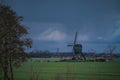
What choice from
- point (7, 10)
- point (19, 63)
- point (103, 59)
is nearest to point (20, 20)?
point (7, 10)

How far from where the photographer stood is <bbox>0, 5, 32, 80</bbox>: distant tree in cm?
1049

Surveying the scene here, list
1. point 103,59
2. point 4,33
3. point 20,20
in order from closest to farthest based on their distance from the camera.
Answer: point 4,33
point 20,20
point 103,59

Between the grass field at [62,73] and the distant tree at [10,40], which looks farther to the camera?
the grass field at [62,73]

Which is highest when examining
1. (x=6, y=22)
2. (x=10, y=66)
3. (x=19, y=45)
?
(x=6, y=22)

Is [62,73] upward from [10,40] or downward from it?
downward

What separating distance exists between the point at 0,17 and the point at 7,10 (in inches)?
14.7

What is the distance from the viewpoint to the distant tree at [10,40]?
10.5m

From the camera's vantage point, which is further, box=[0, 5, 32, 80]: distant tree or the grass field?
the grass field

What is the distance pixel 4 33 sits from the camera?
34.3 feet

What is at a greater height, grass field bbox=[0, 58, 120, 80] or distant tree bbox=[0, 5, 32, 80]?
distant tree bbox=[0, 5, 32, 80]

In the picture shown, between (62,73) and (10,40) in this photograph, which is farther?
(62,73)

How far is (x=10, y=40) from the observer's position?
10797 mm

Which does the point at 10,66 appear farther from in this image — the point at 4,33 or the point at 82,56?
the point at 82,56

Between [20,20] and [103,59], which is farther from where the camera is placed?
[103,59]
